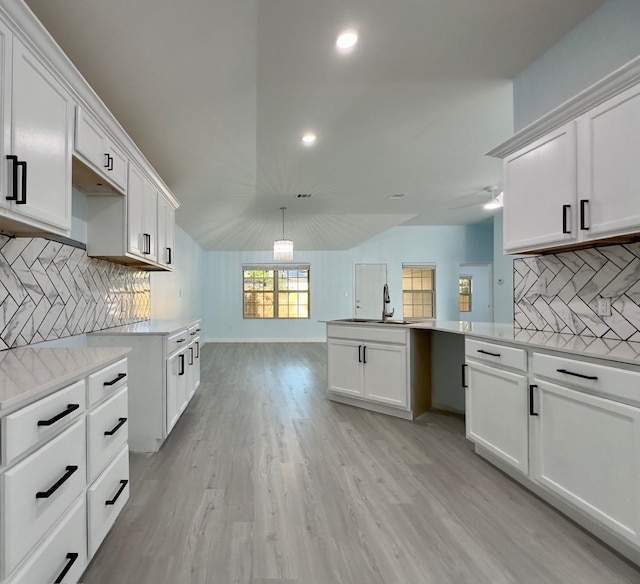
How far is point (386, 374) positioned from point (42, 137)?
2980 mm

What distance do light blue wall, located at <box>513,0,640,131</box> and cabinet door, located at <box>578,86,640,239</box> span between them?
539 mm

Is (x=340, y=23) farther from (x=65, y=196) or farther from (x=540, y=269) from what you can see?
(x=540, y=269)

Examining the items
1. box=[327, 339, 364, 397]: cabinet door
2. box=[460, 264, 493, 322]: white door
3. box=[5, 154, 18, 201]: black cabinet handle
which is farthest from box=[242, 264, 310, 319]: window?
box=[5, 154, 18, 201]: black cabinet handle

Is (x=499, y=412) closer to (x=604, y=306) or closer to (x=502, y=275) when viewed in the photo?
(x=604, y=306)

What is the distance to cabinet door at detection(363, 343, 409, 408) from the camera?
11.0 ft

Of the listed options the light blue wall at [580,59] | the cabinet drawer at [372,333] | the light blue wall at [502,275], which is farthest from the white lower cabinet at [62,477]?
the light blue wall at [502,275]

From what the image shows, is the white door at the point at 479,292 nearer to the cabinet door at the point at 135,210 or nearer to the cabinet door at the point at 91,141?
the cabinet door at the point at 135,210

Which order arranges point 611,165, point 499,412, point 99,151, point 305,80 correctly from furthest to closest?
point 305,80 → point 499,412 → point 99,151 → point 611,165

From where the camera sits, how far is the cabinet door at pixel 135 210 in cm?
273

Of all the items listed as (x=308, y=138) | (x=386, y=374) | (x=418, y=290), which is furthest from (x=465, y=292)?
(x=308, y=138)

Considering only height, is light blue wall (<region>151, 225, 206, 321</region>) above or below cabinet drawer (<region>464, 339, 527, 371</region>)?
above

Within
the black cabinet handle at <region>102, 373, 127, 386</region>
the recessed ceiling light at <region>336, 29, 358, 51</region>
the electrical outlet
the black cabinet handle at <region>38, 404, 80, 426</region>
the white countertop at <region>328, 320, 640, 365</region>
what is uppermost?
the recessed ceiling light at <region>336, 29, 358, 51</region>

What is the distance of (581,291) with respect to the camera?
7.71 ft

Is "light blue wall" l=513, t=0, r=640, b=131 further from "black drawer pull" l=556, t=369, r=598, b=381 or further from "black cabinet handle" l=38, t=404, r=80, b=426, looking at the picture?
"black cabinet handle" l=38, t=404, r=80, b=426
